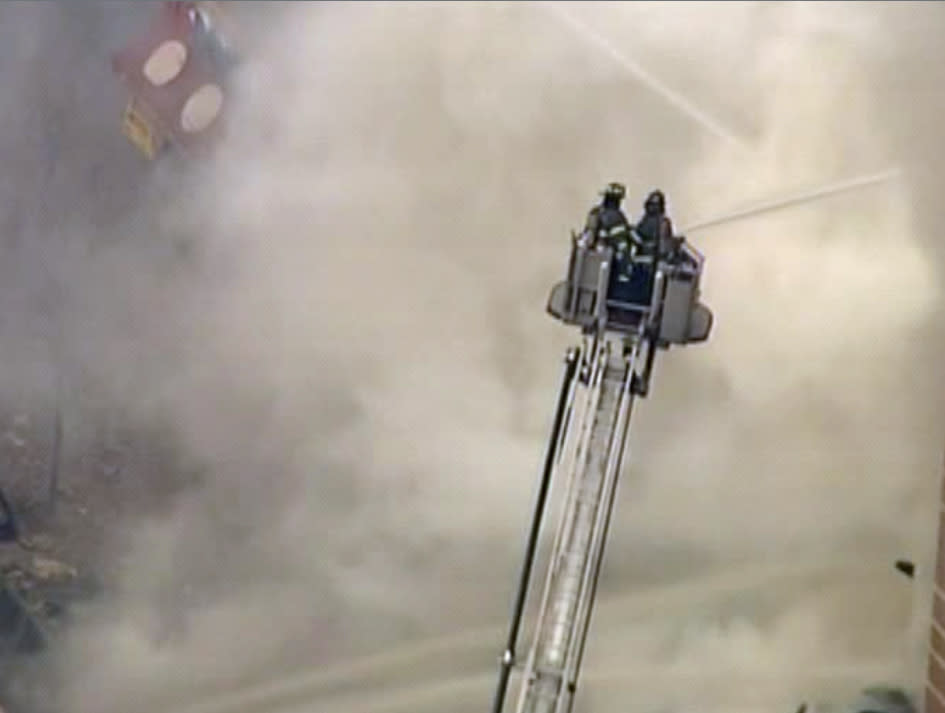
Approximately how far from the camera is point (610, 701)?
8211 millimetres

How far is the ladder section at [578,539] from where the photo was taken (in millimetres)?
7230

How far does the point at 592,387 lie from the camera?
288 inches

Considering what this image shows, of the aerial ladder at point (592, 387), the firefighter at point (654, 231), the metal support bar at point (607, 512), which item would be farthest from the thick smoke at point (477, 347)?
the aerial ladder at point (592, 387)

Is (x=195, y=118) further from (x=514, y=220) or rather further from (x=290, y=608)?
(x=290, y=608)

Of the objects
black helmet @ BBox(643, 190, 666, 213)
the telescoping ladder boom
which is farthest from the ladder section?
black helmet @ BBox(643, 190, 666, 213)

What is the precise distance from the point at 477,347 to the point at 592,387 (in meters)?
0.97

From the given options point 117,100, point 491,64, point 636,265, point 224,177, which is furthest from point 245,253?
point 636,265

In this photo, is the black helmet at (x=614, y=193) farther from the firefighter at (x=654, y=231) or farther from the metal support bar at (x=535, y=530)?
the metal support bar at (x=535, y=530)

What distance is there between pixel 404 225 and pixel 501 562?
177cm

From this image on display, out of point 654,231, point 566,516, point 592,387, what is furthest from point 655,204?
point 566,516

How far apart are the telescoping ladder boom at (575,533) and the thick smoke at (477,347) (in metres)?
0.70

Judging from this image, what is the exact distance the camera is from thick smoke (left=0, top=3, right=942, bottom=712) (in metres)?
7.78

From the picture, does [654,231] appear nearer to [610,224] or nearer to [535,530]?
[610,224]

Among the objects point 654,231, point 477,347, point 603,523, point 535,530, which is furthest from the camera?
point 477,347
